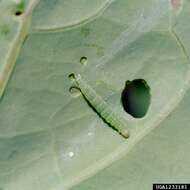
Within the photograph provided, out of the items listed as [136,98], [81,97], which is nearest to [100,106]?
[81,97]

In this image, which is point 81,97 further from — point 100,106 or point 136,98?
point 136,98

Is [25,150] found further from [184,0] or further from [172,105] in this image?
[184,0]
